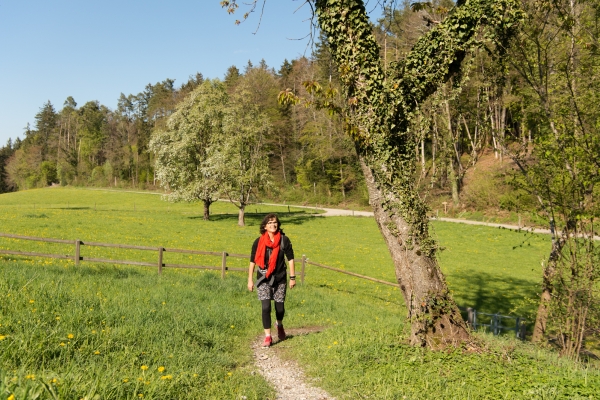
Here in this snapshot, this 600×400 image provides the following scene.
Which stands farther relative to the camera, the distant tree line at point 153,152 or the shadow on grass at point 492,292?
the distant tree line at point 153,152

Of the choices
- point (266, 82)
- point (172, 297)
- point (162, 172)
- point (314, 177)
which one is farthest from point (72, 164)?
point (172, 297)

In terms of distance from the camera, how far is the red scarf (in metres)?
6.47

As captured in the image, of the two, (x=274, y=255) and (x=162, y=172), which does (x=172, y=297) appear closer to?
(x=274, y=255)

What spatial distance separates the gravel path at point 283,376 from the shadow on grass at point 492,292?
10.0 meters

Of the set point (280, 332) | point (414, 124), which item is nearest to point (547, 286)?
point (414, 124)

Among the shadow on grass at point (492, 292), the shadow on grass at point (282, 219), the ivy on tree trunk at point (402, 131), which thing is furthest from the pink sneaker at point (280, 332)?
the shadow on grass at point (282, 219)

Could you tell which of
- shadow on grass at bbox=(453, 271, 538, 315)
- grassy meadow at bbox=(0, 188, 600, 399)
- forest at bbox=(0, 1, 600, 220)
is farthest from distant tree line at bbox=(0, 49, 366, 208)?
grassy meadow at bbox=(0, 188, 600, 399)

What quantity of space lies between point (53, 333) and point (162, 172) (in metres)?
30.7

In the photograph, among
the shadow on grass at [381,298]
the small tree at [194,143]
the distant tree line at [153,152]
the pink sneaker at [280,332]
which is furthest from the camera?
the distant tree line at [153,152]

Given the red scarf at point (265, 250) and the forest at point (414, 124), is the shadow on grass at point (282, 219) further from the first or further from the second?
the red scarf at point (265, 250)

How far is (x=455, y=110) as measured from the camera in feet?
23.2

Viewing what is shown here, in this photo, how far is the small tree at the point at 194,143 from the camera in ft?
108

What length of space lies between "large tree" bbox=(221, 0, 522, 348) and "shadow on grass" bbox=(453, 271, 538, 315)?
9.65 metres

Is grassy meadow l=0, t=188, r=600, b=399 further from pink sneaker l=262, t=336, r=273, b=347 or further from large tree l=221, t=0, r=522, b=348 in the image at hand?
large tree l=221, t=0, r=522, b=348
